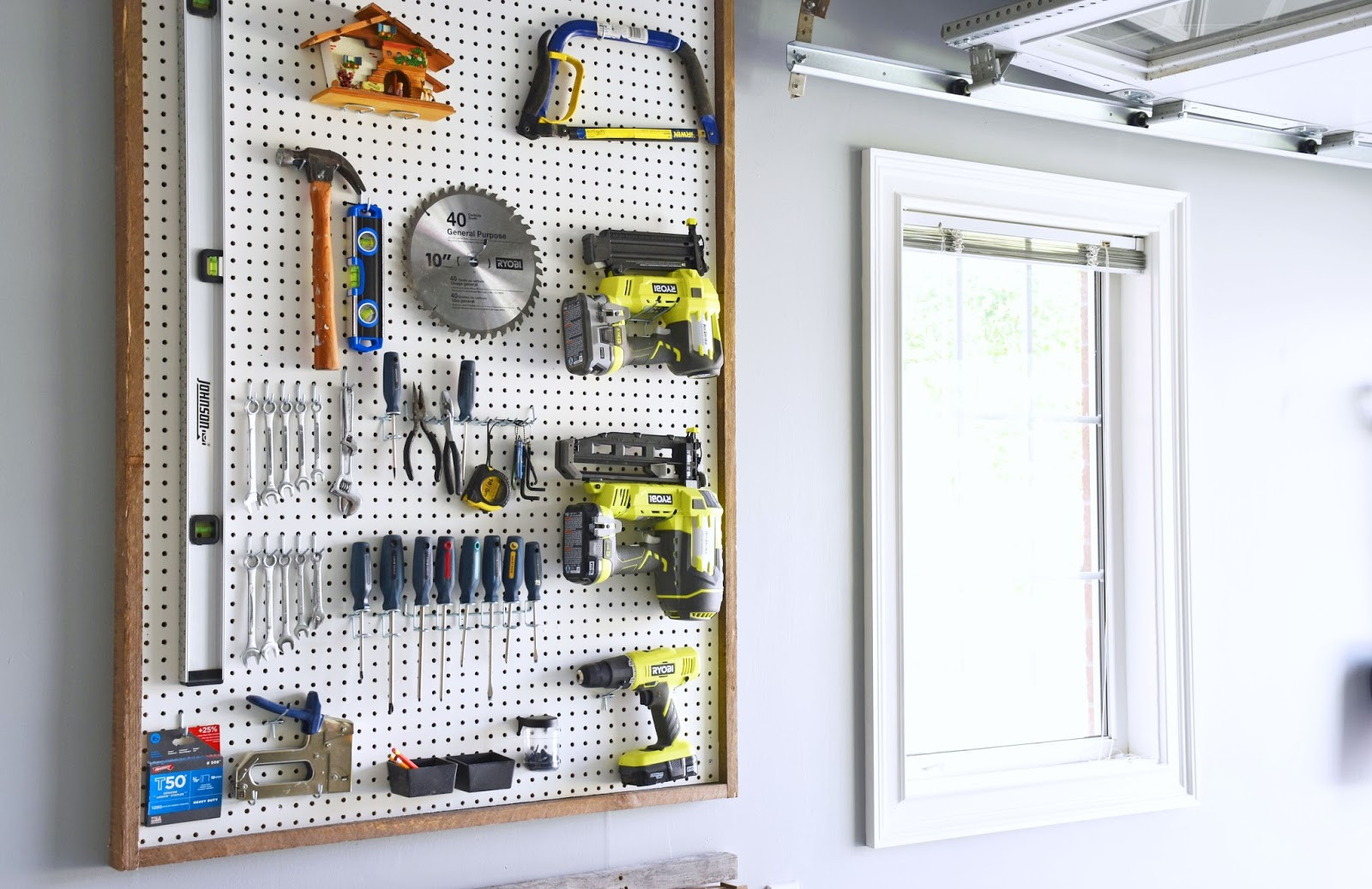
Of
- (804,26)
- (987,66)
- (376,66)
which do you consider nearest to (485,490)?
(376,66)

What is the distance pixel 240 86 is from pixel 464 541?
0.74m

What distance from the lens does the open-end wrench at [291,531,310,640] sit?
1688mm

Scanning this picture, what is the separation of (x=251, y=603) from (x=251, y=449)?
221 mm

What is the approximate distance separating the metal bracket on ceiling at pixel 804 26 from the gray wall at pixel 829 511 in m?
0.06

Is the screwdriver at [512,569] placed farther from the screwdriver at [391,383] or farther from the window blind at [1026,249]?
the window blind at [1026,249]

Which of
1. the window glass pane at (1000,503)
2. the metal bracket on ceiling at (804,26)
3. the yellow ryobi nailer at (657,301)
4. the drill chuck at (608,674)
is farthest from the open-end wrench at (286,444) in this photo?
the window glass pane at (1000,503)

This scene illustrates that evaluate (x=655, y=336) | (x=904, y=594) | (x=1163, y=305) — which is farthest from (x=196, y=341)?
(x=1163, y=305)

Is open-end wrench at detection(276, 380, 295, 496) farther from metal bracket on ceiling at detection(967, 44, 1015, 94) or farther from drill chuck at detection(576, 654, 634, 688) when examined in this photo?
metal bracket on ceiling at detection(967, 44, 1015, 94)

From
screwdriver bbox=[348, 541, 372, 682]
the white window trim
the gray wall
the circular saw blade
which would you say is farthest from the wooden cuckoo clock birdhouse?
the white window trim

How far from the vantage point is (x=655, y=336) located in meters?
1.91

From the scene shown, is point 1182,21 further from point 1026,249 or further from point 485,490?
point 485,490

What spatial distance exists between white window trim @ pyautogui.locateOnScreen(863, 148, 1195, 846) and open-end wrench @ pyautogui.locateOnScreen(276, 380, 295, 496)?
1.05m

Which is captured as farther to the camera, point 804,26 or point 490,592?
point 804,26

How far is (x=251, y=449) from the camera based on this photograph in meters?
1.66
